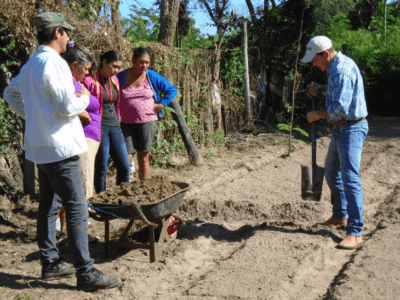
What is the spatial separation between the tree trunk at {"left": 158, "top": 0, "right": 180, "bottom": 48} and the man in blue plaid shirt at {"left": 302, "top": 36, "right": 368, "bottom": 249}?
4.29m

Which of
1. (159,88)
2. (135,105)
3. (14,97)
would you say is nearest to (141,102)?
(135,105)

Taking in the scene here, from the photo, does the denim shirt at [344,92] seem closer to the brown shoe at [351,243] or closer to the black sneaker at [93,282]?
the brown shoe at [351,243]

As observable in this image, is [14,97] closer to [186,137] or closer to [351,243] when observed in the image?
[351,243]

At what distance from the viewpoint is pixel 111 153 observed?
4.81 meters

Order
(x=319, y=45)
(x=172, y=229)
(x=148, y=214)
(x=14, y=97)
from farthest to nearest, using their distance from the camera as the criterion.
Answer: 1. (x=172, y=229)
2. (x=319, y=45)
3. (x=148, y=214)
4. (x=14, y=97)

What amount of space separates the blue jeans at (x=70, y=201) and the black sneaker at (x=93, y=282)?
0.04 metres

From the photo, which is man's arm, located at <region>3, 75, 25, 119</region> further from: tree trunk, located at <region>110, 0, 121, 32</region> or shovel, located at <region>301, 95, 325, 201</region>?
tree trunk, located at <region>110, 0, 121, 32</region>

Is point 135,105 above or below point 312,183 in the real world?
above

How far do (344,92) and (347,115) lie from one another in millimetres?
259

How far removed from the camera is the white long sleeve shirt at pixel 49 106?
9.69 feet

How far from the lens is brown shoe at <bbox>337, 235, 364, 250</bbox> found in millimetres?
4156

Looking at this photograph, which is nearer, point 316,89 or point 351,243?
point 351,243

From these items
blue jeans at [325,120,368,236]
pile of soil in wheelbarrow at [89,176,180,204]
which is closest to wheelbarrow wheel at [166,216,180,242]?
pile of soil in wheelbarrow at [89,176,180,204]

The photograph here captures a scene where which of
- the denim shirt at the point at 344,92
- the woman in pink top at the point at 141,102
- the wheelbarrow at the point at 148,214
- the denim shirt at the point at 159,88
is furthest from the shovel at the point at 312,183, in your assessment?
the woman in pink top at the point at 141,102
